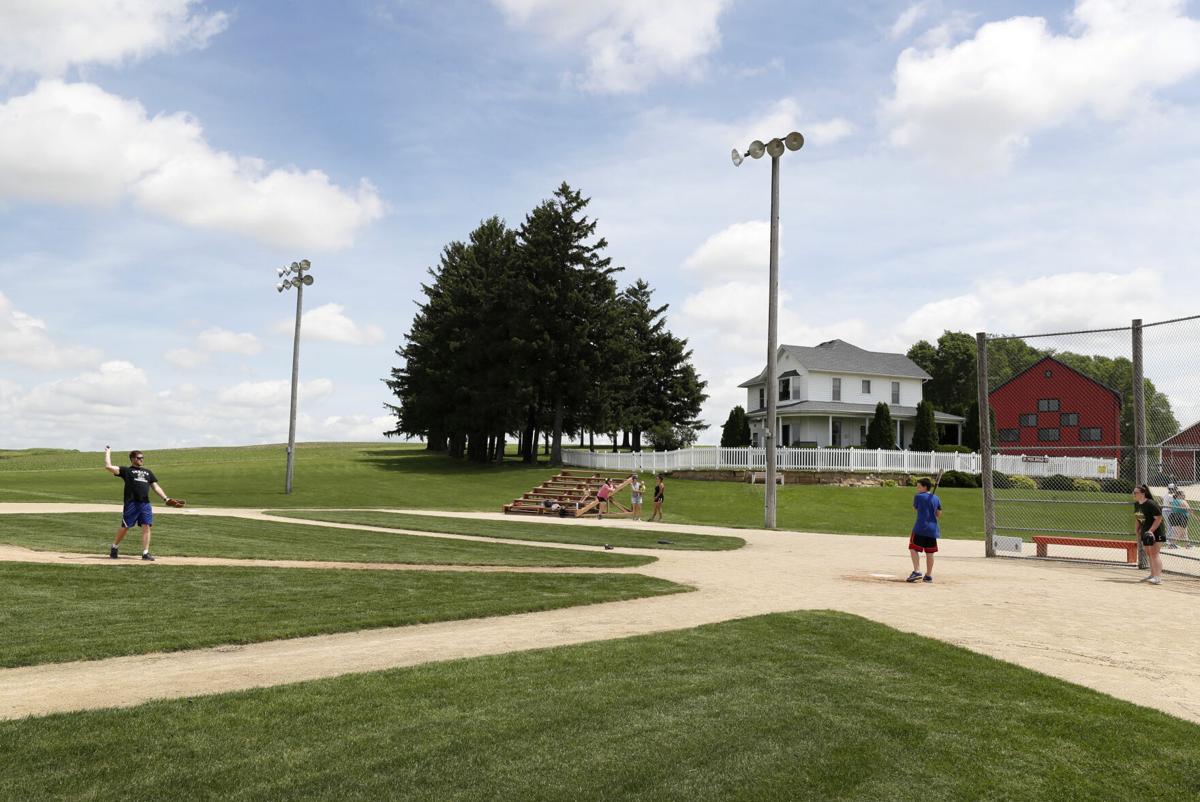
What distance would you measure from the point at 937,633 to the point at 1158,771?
15.0 ft

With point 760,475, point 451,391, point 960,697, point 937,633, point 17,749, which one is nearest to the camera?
point 17,749

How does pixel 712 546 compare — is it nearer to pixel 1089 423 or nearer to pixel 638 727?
pixel 1089 423

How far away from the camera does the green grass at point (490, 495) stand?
29.8 m

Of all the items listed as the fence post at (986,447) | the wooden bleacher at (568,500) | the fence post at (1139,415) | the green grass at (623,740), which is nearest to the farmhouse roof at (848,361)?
the wooden bleacher at (568,500)

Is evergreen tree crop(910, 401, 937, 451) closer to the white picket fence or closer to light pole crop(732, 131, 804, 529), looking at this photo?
the white picket fence

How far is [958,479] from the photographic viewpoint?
40375 millimetres

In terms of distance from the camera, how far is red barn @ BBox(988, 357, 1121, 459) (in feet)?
63.7

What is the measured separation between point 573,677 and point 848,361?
53605 mm

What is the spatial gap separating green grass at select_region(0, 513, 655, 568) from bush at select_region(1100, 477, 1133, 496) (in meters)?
17.1

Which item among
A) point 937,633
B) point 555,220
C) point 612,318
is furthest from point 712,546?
point 555,220

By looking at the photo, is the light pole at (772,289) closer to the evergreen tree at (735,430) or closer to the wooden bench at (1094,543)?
the wooden bench at (1094,543)

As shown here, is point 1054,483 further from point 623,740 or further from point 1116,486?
point 623,740

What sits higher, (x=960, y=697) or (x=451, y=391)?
(x=451, y=391)

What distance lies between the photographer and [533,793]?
4.89 m
